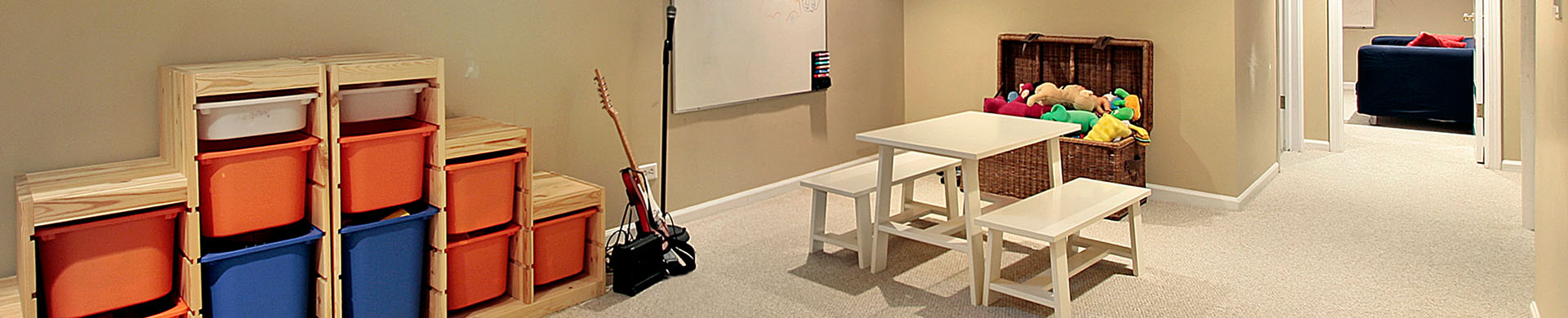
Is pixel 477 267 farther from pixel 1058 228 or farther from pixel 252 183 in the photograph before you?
pixel 1058 228

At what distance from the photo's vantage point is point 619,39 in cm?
420

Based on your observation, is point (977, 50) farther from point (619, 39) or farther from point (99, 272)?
point (99, 272)

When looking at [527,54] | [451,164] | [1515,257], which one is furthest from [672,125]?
[1515,257]

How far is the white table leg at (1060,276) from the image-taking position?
315 centimetres

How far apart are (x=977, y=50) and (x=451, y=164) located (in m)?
3.09

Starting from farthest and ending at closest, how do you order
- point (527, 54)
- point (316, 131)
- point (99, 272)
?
point (527, 54)
point (316, 131)
point (99, 272)

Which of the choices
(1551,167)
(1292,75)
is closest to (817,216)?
(1551,167)

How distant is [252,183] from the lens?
107 inches

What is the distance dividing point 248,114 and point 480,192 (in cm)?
68

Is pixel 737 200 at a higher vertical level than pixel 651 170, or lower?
lower

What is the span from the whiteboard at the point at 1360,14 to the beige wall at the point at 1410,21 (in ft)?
0.16

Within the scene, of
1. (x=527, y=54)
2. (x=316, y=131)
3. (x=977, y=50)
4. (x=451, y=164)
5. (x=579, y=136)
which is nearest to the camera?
(x=316, y=131)

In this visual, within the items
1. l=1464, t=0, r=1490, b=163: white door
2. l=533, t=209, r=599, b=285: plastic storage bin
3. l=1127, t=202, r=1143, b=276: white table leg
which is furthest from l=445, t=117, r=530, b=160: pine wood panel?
l=1464, t=0, r=1490, b=163: white door

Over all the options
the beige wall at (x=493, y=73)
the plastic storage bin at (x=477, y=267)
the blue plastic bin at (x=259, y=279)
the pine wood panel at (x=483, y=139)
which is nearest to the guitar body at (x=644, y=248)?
the beige wall at (x=493, y=73)
